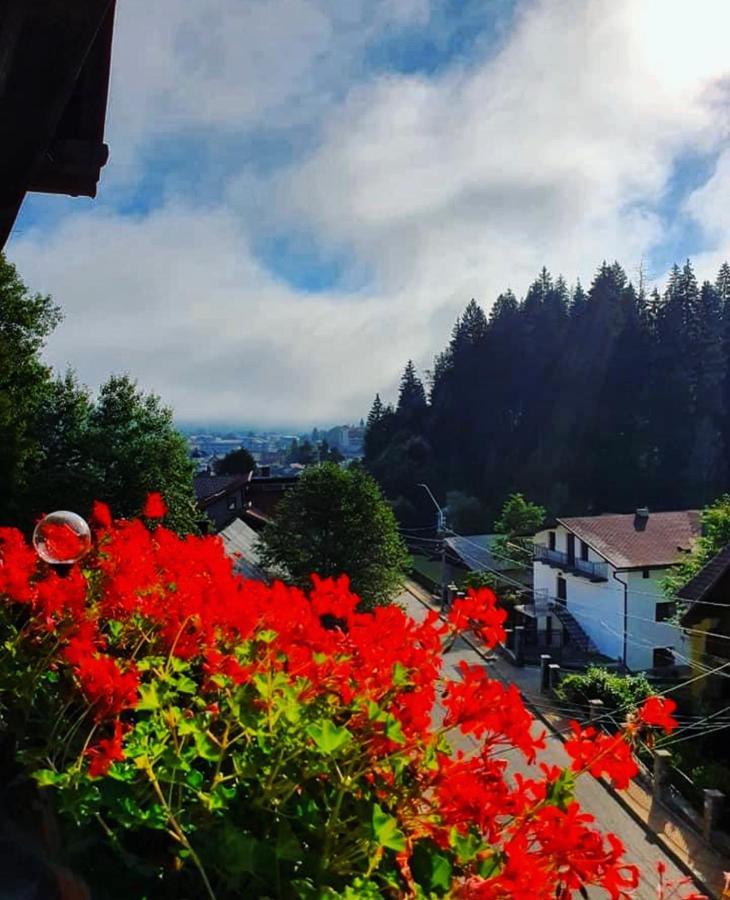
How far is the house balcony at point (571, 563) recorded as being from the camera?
1898 cm

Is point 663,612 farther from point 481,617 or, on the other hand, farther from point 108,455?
point 481,617

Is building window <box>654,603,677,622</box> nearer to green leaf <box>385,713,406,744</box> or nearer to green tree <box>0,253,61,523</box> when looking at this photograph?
green tree <box>0,253,61,523</box>

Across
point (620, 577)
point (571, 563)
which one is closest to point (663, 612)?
point (620, 577)

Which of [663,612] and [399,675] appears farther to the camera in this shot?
[663,612]

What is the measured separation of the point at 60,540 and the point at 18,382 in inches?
423

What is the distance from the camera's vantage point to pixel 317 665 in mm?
1345

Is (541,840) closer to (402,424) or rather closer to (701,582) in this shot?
(701,582)

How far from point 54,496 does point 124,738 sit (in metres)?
11.3

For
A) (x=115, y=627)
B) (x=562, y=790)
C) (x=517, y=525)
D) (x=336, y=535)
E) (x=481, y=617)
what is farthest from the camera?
(x=517, y=525)

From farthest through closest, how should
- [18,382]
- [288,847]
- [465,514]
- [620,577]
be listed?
1. [465,514]
2. [620,577]
3. [18,382]
4. [288,847]

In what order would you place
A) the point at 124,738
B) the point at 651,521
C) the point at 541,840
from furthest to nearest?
the point at 651,521, the point at 124,738, the point at 541,840

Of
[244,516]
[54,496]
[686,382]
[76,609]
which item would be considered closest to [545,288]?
[686,382]

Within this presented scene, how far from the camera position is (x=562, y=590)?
20.9 meters

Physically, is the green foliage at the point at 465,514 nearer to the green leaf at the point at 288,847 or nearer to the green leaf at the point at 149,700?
the green leaf at the point at 149,700
